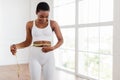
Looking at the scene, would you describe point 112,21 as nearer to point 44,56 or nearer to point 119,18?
point 119,18

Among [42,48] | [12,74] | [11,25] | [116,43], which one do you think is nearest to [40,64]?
[42,48]

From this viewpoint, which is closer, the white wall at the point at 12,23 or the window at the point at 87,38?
the window at the point at 87,38

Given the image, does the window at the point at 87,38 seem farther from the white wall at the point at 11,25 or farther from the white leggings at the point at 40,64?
the white leggings at the point at 40,64

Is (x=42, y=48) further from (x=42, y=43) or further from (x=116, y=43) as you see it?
Result: (x=116, y=43)

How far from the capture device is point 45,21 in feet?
5.53

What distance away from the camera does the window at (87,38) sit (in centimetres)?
431

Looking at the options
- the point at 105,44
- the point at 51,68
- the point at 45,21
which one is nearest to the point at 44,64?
the point at 51,68

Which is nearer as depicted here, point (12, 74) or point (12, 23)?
point (12, 74)

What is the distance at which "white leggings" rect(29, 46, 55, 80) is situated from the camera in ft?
5.47

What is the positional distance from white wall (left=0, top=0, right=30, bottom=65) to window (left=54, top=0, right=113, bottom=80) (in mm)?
1879

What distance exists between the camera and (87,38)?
4996 millimetres

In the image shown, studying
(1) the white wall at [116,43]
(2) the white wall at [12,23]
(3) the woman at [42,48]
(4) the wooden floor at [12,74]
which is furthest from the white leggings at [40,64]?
(2) the white wall at [12,23]

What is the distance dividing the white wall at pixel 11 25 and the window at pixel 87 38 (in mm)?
1879

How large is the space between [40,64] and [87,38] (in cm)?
341
